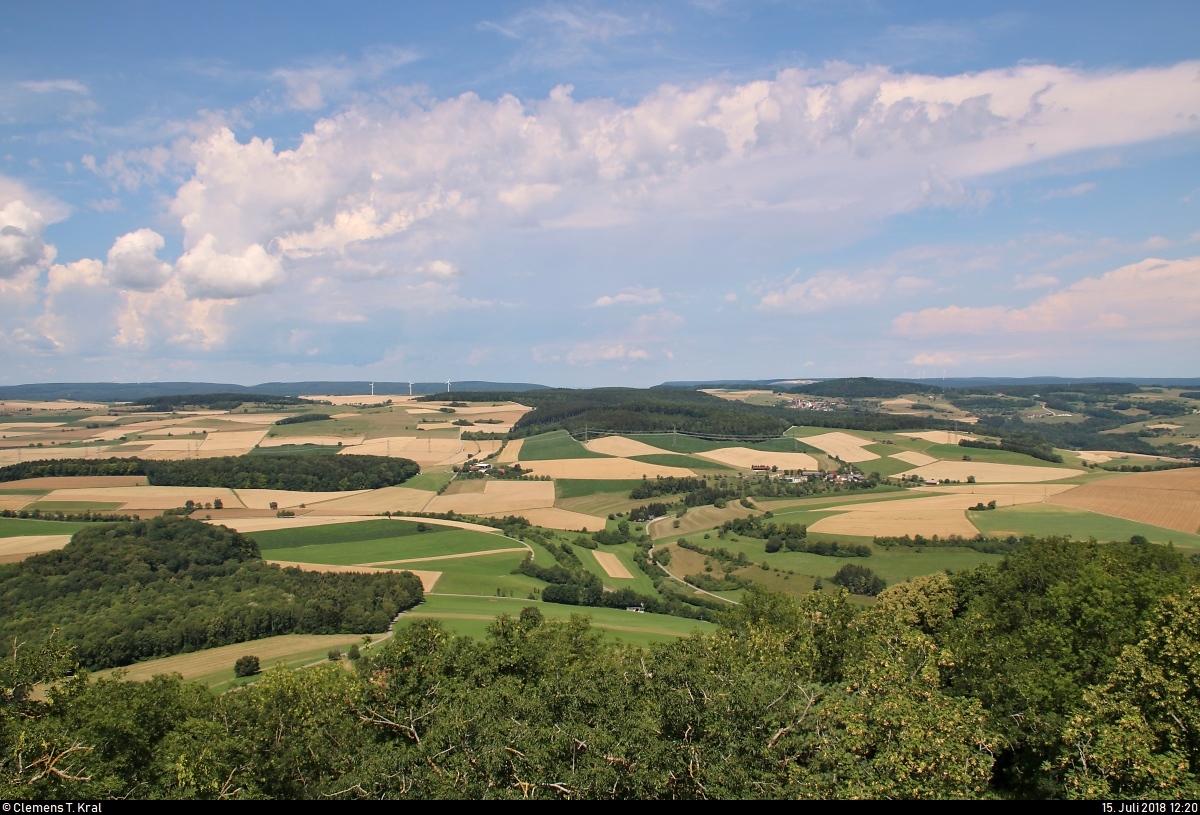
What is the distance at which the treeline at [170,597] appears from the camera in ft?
167

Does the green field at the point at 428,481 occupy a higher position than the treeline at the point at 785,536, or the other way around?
the green field at the point at 428,481

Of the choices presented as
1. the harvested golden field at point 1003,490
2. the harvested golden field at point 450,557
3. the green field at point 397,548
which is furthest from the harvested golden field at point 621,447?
the harvested golden field at point 450,557

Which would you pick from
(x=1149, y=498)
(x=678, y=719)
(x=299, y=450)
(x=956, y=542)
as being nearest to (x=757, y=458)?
(x=956, y=542)

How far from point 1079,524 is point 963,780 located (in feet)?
232

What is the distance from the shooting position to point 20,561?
61.7 metres

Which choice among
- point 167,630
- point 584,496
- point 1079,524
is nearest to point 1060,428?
point 1079,524

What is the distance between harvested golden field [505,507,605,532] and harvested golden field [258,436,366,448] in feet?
210

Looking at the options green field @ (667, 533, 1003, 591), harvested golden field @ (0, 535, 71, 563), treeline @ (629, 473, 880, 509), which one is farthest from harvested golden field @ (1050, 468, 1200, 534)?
harvested golden field @ (0, 535, 71, 563)

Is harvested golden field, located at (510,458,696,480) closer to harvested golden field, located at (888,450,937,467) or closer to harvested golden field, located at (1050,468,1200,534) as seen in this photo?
harvested golden field, located at (888,450,937,467)

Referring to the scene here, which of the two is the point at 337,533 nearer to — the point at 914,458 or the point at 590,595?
the point at 590,595

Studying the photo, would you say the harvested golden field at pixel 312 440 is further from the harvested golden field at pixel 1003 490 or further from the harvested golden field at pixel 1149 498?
the harvested golden field at pixel 1149 498

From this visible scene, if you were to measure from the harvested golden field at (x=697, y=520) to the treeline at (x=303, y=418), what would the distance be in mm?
119823

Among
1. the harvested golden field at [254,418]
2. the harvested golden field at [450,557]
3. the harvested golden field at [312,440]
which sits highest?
the harvested golden field at [254,418]

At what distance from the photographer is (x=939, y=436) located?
148 metres
